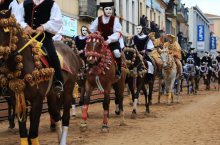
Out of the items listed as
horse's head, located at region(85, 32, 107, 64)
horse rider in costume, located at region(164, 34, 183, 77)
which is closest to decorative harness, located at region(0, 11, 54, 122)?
horse's head, located at region(85, 32, 107, 64)

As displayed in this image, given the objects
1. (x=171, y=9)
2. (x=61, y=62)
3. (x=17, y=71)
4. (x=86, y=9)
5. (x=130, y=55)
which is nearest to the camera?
(x=17, y=71)

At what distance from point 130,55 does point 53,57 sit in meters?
7.04

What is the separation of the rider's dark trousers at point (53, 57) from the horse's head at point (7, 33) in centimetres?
100

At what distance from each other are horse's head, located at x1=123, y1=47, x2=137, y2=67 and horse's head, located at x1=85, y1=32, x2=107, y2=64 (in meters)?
3.45

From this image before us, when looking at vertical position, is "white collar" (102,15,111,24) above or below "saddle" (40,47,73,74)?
above

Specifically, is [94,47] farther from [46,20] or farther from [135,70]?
[135,70]

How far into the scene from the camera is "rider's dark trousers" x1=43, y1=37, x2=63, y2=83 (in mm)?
8422

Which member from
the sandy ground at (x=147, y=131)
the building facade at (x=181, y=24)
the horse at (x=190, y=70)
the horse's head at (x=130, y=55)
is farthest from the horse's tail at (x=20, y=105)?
the building facade at (x=181, y=24)

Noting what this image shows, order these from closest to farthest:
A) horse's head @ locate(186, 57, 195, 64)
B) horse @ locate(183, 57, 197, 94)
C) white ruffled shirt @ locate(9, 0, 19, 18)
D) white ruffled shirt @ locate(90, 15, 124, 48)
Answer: white ruffled shirt @ locate(9, 0, 19, 18), white ruffled shirt @ locate(90, 15, 124, 48), horse's head @ locate(186, 57, 195, 64), horse @ locate(183, 57, 197, 94)

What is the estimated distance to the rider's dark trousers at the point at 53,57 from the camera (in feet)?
27.6

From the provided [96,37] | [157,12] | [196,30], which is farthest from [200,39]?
[96,37]

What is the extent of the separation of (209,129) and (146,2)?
34425 millimetres

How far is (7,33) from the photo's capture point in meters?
7.42

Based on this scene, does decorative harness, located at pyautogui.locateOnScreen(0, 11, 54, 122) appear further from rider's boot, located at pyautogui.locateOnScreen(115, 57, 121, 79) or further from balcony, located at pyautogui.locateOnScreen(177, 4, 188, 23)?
balcony, located at pyautogui.locateOnScreen(177, 4, 188, 23)
